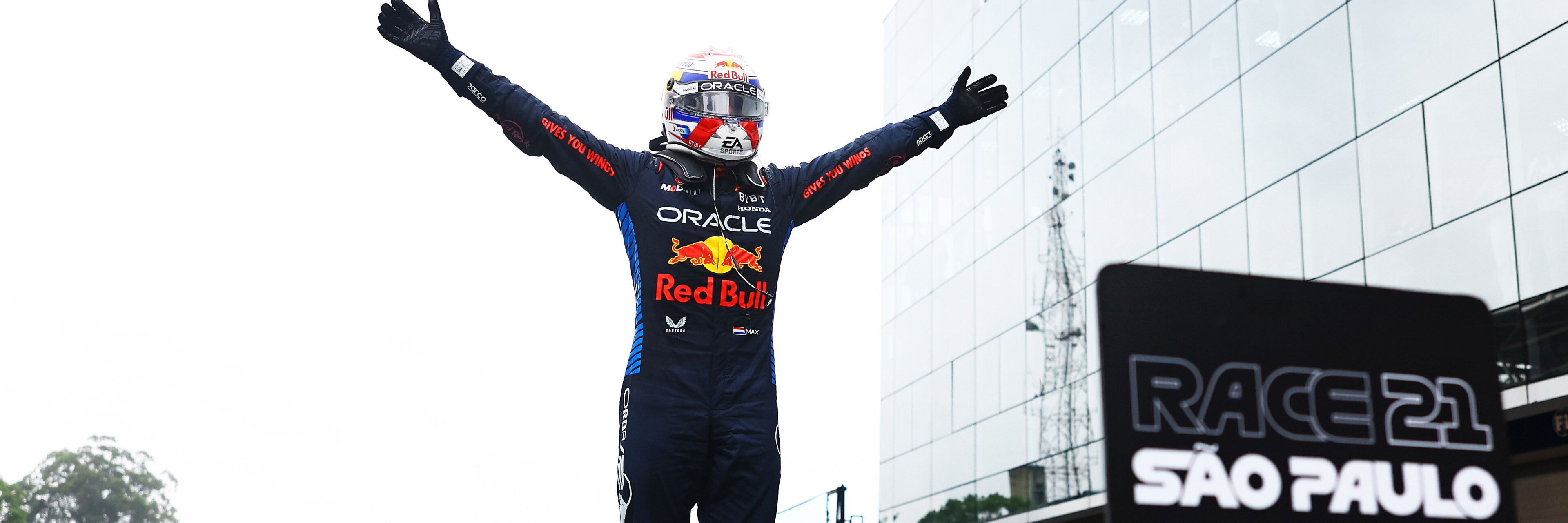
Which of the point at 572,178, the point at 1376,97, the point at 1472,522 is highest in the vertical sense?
the point at 1376,97

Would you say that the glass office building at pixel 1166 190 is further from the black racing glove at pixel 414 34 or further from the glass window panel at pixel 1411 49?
the black racing glove at pixel 414 34

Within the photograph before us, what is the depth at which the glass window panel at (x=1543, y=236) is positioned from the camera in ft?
37.0

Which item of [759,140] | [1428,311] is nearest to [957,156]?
[759,140]

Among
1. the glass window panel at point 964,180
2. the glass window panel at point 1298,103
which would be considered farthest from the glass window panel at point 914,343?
the glass window panel at point 1298,103

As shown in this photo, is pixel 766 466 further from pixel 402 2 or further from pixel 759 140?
pixel 402 2

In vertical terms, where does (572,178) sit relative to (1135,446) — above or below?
above

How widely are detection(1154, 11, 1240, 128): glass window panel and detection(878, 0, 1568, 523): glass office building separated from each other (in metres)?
0.04

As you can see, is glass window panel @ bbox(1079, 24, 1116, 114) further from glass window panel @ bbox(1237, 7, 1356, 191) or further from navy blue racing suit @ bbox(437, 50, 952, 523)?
navy blue racing suit @ bbox(437, 50, 952, 523)

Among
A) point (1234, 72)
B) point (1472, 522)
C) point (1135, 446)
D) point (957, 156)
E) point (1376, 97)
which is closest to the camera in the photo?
point (1135, 446)

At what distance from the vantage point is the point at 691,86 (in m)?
4.89

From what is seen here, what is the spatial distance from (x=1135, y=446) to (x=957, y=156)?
2538 cm

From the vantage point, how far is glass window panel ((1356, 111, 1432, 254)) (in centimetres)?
1333

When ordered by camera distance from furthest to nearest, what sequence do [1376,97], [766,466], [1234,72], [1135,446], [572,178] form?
[1234,72], [1376,97], [572,178], [766,466], [1135,446]

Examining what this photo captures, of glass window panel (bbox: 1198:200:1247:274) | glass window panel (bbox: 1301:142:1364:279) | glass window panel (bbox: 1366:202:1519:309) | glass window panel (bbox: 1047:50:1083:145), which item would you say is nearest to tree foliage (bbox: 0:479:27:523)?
glass window panel (bbox: 1047:50:1083:145)
